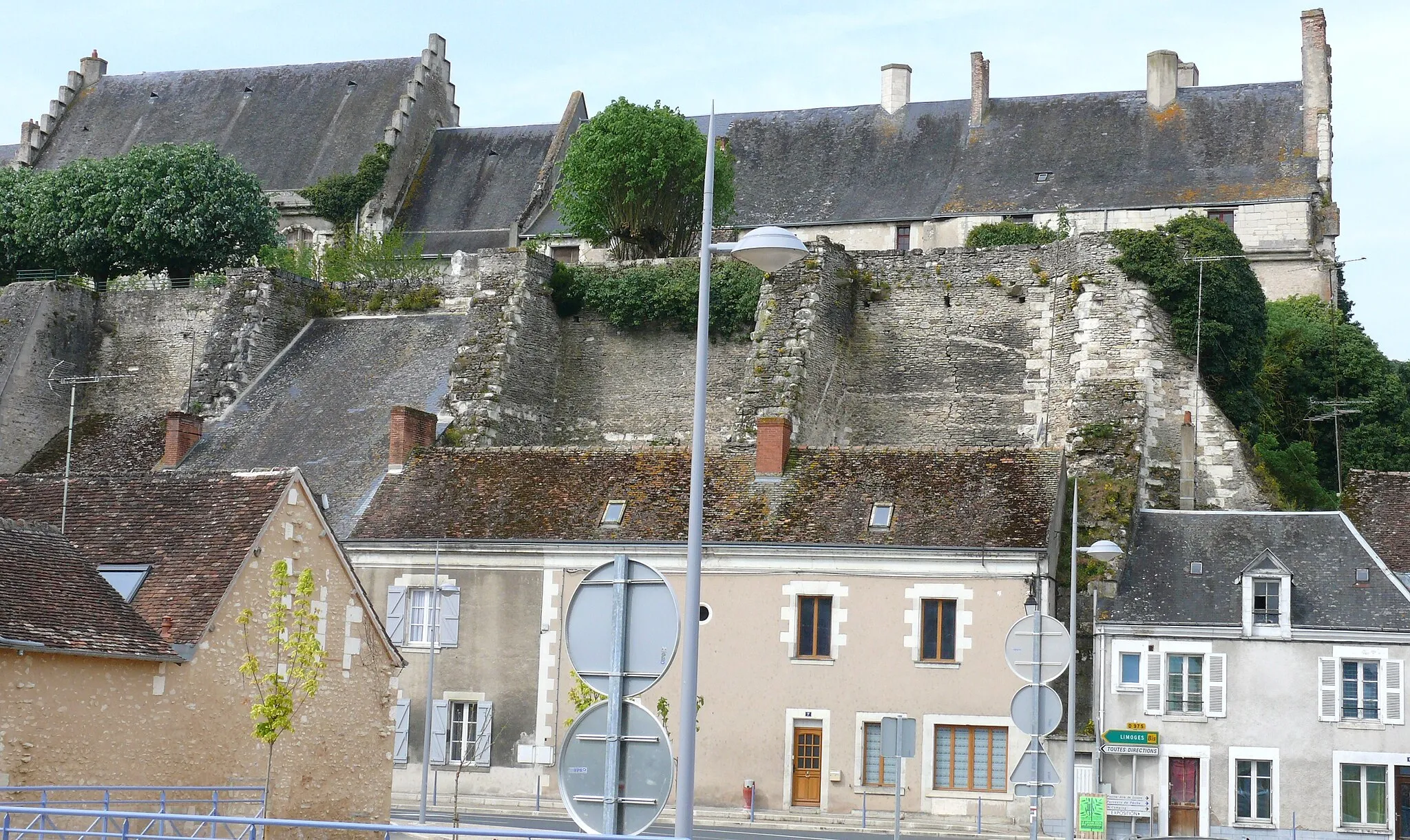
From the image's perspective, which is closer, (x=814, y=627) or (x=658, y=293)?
(x=814, y=627)

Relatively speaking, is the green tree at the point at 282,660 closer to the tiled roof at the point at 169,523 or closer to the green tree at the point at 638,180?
the tiled roof at the point at 169,523

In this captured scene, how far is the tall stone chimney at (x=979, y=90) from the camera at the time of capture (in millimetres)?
48156

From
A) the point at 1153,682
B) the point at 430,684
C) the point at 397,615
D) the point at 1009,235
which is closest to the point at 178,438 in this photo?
the point at 397,615

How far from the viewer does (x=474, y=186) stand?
52750 millimetres

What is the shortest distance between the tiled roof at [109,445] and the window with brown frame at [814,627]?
48.7 ft

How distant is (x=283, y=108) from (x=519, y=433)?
74.3 ft

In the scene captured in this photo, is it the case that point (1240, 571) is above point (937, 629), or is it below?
above

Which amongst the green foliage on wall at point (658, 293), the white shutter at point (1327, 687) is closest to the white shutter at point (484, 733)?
the green foliage on wall at point (658, 293)

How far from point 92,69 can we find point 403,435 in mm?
32469

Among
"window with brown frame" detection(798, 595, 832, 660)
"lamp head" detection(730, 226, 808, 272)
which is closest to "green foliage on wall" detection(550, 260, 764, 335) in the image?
"window with brown frame" detection(798, 595, 832, 660)

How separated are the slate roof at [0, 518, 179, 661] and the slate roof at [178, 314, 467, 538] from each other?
11599 millimetres

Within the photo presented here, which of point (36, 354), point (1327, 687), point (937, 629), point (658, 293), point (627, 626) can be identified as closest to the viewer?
point (627, 626)

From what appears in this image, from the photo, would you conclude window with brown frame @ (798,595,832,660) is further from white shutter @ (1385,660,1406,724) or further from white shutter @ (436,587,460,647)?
white shutter @ (1385,660,1406,724)

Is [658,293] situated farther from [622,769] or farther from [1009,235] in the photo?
[622,769]
